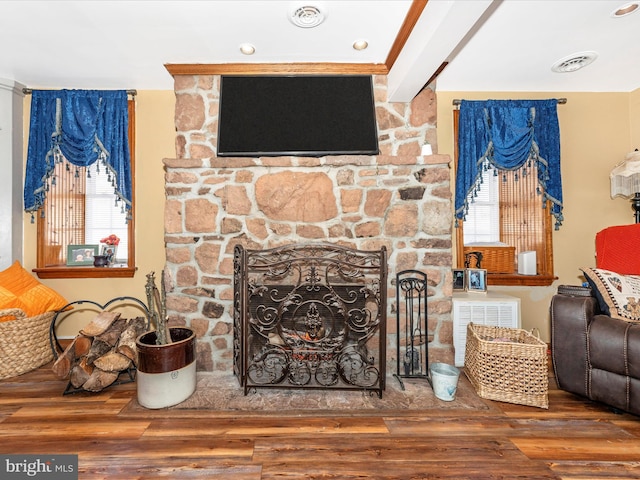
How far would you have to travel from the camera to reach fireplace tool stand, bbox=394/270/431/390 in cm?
232

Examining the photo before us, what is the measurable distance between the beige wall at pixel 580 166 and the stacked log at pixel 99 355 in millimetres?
3176

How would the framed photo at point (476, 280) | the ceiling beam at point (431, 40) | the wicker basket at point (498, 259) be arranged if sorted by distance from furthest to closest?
the wicker basket at point (498, 259) < the framed photo at point (476, 280) < the ceiling beam at point (431, 40)

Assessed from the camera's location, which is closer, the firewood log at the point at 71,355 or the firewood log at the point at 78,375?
the firewood log at the point at 78,375

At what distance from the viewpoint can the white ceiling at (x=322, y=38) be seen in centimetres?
184

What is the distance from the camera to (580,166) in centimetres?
305

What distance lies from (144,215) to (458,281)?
9.95ft

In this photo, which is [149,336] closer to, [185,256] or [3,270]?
[185,256]

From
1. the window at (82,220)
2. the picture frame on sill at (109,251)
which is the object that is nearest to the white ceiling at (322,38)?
the window at (82,220)

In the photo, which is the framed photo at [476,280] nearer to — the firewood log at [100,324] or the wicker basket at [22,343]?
the firewood log at [100,324]

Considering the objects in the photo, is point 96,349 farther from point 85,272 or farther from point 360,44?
point 360,44

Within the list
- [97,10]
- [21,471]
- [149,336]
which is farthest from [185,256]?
[97,10]

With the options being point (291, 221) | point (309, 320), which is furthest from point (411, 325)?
point (291, 221)

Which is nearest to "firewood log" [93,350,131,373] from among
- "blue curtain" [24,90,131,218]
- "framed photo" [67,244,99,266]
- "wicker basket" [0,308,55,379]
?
"wicker basket" [0,308,55,379]

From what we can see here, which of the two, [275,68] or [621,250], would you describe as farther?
[275,68]
